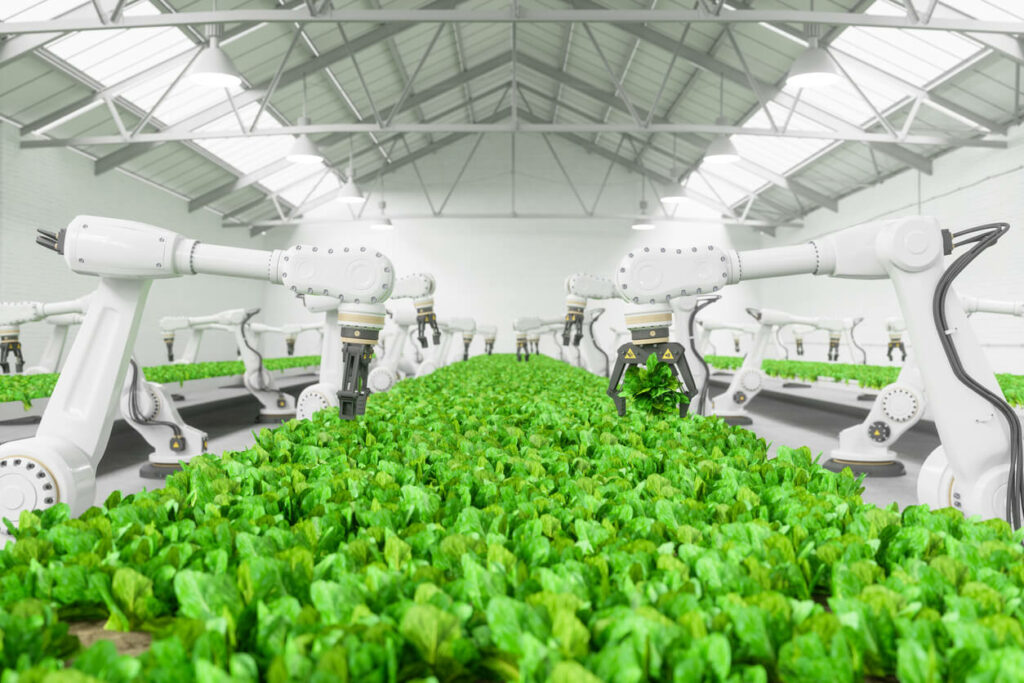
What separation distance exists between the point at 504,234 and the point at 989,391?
2602 cm

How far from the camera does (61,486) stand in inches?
88.6

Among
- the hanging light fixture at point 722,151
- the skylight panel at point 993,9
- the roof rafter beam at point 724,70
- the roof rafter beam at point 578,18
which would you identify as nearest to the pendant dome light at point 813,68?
the roof rafter beam at point 578,18

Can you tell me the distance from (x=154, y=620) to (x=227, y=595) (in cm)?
14

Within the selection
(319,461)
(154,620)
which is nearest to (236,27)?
(319,461)

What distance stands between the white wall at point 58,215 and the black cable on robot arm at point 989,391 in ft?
55.5

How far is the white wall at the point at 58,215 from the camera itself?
14.7 metres

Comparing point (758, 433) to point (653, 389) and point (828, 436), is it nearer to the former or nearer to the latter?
point (828, 436)

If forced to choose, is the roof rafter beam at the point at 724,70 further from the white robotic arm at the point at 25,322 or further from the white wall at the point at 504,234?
the white robotic arm at the point at 25,322

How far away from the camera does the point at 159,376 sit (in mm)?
10289

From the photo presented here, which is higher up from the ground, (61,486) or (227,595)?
(227,595)

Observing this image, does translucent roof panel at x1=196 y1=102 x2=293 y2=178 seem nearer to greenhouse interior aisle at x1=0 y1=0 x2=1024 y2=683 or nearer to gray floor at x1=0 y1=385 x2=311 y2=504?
greenhouse interior aisle at x1=0 y1=0 x2=1024 y2=683

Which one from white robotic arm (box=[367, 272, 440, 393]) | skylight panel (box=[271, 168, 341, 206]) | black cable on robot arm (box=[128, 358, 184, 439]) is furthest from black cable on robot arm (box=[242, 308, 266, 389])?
skylight panel (box=[271, 168, 341, 206])

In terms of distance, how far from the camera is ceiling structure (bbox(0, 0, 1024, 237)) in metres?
10.8

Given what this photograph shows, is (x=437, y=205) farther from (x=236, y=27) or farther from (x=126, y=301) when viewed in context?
(x=126, y=301)
